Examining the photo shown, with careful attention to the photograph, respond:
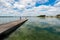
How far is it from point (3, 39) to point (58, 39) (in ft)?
17.1

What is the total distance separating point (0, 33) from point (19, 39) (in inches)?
72.1

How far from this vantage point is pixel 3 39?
12.0 meters

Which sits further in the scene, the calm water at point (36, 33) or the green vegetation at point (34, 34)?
the calm water at point (36, 33)

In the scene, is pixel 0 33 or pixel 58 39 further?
pixel 58 39

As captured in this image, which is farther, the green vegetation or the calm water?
the calm water

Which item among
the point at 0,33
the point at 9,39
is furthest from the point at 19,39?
the point at 0,33

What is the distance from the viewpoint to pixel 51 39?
12.1 meters

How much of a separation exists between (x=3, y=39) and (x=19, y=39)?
4.96 ft

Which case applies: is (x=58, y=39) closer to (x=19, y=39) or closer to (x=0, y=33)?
(x=19, y=39)

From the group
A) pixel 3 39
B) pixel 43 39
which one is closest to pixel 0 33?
pixel 3 39

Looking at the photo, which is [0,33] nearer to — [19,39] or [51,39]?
[19,39]

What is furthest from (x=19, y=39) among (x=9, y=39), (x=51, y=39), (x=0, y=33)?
(x=51, y=39)

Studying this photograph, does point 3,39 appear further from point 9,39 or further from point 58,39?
point 58,39

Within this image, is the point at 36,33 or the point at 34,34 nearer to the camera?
the point at 34,34
